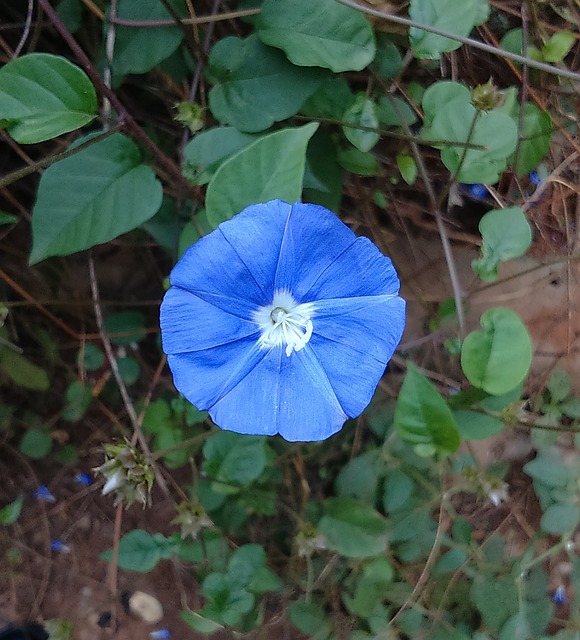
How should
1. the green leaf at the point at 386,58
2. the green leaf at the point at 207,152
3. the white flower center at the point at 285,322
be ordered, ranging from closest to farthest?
the white flower center at the point at 285,322
the green leaf at the point at 207,152
the green leaf at the point at 386,58

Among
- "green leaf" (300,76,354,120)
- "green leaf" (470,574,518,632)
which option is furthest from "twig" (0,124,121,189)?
"green leaf" (470,574,518,632)

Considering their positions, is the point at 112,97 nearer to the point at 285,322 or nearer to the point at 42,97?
the point at 42,97

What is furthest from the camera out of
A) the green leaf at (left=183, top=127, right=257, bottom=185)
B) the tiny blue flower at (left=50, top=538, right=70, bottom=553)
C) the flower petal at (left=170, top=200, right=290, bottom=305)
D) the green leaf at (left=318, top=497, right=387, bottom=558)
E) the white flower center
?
the tiny blue flower at (left=50, top=538, right=70, bottom=553)

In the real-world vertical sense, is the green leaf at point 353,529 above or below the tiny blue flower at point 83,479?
above

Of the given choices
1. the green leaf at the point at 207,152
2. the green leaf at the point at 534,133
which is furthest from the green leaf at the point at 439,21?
the green leaf at the point at 207,152

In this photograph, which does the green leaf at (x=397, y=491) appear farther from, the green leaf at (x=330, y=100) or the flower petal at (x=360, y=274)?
the green leaf at (x=330, y=100)

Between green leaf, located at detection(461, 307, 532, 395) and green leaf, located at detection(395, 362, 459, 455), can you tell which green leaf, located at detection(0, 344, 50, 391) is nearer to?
green leaf, located at detection(395, 362, 459, 455)

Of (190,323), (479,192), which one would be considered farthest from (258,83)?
(479,192)

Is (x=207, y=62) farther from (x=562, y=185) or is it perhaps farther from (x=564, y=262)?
(x=564, y=262)
